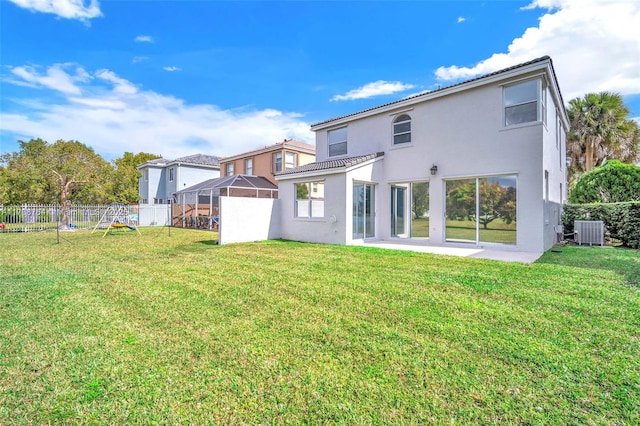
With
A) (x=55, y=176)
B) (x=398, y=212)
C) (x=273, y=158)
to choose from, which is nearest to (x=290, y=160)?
(x=273, y=158)

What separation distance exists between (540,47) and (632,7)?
2780 mm

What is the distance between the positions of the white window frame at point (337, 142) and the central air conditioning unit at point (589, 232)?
1085 cm

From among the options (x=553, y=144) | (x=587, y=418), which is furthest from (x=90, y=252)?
(x=553, y=144)

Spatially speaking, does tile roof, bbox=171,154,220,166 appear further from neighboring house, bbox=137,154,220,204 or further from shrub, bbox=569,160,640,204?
shrub, bbox=569,160,640,204

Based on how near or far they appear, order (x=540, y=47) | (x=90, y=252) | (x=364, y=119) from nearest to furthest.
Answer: (x=90, y=252)
(x=540, y=47)
(x=364, y=119)

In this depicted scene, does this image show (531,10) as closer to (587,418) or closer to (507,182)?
(507,182)

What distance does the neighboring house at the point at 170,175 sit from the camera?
30656 millimetres

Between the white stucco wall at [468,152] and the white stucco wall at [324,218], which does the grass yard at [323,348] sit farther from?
the white stucco wall at [324,218]

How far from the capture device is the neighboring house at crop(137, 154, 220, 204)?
101ft

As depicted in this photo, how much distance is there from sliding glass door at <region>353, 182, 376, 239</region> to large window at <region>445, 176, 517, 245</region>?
3.26 meters

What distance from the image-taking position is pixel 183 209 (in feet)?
84.5

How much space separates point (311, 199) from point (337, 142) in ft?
13.8

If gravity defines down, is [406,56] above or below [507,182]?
above

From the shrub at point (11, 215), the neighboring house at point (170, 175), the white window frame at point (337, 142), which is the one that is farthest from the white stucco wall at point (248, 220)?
the neighboring house at point (170, 175)
